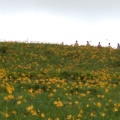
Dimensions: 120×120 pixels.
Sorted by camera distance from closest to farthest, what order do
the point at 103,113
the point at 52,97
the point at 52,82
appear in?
the point at 103,113, the point at 52,97, the point at 52,82

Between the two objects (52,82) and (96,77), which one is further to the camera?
(96,77)

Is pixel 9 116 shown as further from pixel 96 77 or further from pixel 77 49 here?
pixel 77 49

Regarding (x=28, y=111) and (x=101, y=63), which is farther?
(x=101, y=63)

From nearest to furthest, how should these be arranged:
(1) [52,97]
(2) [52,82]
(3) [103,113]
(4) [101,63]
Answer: (3) [103,113]
(1) [52,97]
(2) [52,82]
(4) [101,63]

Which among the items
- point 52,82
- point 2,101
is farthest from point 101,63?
point 2,101

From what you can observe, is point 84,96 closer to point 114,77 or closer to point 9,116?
point 9,116

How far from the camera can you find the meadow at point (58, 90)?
748 centimetres

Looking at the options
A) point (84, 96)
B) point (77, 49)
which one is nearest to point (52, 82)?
point (84, 96)

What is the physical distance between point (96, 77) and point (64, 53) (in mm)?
6559

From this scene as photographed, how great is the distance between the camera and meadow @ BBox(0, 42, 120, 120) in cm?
748

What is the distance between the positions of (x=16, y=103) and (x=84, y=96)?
187cm

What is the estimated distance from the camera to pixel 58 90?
9898 mm

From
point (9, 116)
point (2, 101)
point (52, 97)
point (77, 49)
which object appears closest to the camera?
point (9, 116)

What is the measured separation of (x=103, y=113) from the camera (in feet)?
25.0
